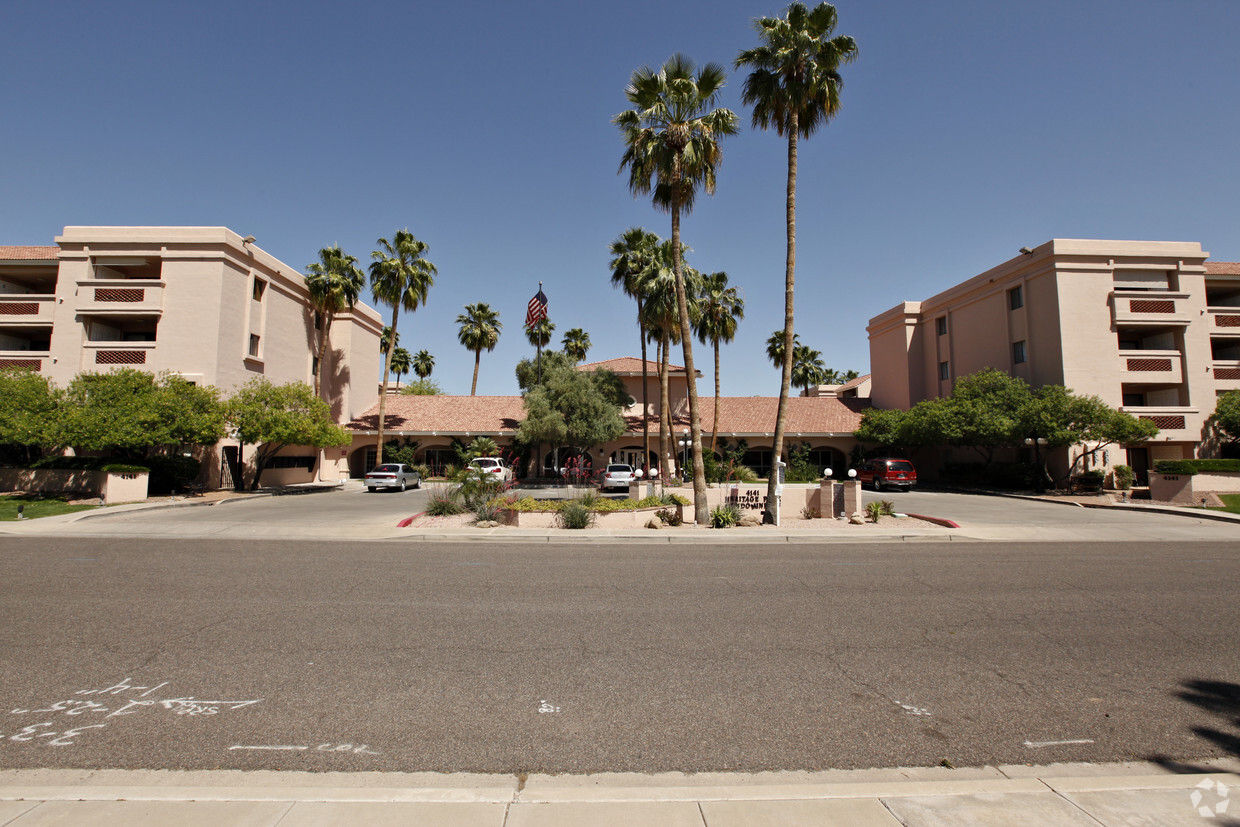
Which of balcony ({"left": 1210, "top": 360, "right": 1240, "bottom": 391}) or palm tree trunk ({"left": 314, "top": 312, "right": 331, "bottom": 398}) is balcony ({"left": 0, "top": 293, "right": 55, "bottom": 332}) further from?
balcony ({"left": 1210, "top": 360, "right": 1240, "bottom": 391})

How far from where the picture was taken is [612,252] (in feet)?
111

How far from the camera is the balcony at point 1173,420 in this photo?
32562 mm

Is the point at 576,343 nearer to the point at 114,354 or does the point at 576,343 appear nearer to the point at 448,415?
the point at 448,415

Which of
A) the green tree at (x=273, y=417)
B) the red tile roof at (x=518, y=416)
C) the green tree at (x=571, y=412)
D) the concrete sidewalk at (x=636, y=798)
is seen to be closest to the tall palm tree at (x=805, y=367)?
the red tile roof at (x=518, y=416)

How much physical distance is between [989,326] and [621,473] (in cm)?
2430

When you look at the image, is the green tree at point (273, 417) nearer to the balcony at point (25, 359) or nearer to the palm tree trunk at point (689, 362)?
the balcony at point (25, 359)

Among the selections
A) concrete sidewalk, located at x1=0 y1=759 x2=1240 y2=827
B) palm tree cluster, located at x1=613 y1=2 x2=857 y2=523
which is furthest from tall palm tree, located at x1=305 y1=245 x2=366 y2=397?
concrete sidewalk, located at x1=0 y1=759 x2=1240 y2=827

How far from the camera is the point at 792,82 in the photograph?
19219 millimetres

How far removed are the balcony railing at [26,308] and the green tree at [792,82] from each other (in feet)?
117

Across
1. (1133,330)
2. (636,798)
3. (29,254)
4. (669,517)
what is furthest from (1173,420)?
(29,254)

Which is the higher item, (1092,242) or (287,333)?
(1092,242)

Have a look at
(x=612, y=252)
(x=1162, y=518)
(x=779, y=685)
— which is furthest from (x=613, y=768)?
(x=612, y=252)

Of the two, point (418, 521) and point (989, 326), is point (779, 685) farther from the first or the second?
point (989, 326)

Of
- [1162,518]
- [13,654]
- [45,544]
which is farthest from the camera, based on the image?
[1162,518]
